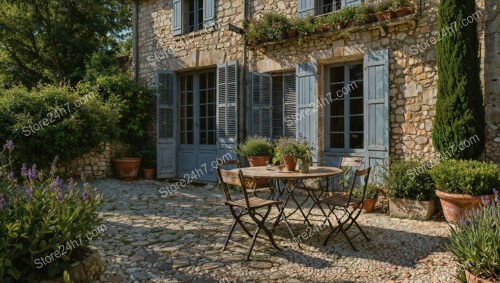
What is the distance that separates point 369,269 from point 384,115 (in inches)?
128

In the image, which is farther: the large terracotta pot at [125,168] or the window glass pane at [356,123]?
the large terracotta pot at [125,168]

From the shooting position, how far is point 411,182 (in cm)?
512

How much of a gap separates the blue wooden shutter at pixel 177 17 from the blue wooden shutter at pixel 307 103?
142 inches

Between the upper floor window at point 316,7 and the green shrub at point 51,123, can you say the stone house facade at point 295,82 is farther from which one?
the green shrub at point 51,123

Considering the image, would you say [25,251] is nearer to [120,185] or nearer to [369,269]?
[369,269]

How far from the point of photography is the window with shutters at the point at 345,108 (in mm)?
6449

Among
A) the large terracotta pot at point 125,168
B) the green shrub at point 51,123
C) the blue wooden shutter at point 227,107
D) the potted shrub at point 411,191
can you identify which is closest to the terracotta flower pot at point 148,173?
the large terracotta pot at point 125,168

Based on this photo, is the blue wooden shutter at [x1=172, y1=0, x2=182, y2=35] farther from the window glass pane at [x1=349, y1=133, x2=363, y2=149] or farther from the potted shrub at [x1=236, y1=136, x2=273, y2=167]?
the window glass pane at [x1=349, y1=133, x2=363, y2=149]

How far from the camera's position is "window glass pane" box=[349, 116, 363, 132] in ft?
21.0

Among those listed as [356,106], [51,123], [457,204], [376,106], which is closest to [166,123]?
[51,123]

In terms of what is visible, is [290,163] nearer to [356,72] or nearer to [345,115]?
[345,115]

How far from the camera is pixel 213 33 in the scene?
841cm

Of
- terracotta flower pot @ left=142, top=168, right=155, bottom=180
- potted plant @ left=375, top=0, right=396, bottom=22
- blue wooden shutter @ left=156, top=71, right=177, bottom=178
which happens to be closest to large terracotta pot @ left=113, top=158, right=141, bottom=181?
terracotta flower pot @ left=142, top=168, right=155, bottom=180

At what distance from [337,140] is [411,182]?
1841 mm
